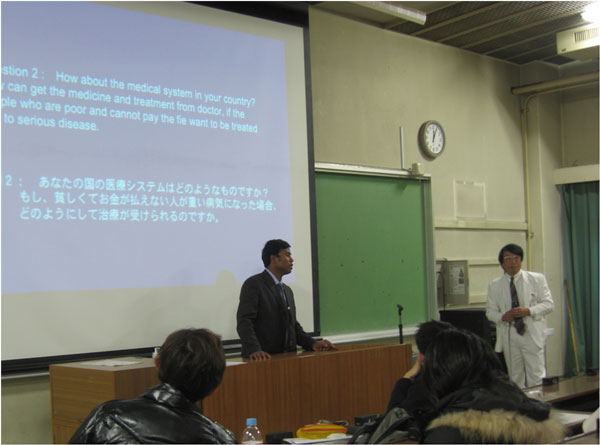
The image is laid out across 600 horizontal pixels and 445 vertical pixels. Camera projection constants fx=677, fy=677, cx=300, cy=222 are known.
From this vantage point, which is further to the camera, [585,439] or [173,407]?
[585,439]

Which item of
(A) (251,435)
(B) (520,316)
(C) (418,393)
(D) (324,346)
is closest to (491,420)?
(C) (418,393)

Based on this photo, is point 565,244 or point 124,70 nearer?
point 124,70

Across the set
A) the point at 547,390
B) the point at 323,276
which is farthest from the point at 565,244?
the point at 547,390

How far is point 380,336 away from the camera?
18.2ft

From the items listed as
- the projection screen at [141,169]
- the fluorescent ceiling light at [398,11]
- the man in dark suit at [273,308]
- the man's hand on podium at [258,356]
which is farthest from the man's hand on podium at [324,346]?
the fluorescent ceiling light at [398,11]

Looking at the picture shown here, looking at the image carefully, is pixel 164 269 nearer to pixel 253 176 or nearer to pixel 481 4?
pixel 253 176

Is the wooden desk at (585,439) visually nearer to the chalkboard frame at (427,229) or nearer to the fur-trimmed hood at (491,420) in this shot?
the fur-trimmed hood at (491,420)

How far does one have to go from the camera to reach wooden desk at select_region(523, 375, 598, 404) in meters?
3.38

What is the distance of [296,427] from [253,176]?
1.93 m

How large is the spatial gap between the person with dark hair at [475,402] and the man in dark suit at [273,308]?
6.13 ft

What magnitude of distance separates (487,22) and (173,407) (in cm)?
519

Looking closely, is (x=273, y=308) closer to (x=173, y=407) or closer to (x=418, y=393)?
(x=418, y=393)

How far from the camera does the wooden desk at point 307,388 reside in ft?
9.46

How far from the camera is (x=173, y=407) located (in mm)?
1745
